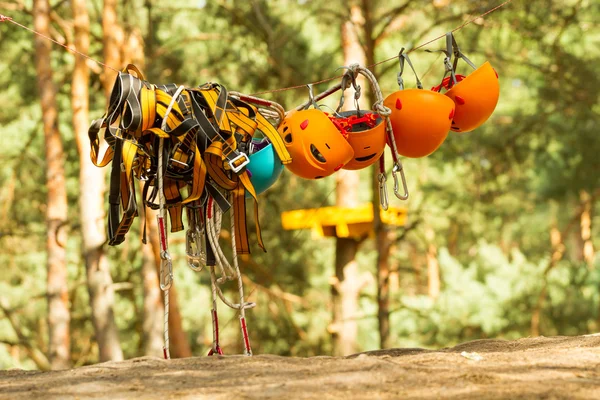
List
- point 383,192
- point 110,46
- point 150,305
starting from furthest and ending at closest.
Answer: point 150,305 → point 110,46 → point 383,192

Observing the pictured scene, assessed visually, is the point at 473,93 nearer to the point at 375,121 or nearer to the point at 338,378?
the point at 375,121

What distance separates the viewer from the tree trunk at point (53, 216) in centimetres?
1012

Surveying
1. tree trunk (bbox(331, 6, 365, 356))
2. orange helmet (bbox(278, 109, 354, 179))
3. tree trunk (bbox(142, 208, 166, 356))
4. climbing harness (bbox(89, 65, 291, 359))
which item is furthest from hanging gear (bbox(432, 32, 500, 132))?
tree trunk (bbox(142, 208, 166, 356))

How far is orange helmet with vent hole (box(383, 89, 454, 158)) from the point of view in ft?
14.7

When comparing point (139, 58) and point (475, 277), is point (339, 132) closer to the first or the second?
point (139, 58)

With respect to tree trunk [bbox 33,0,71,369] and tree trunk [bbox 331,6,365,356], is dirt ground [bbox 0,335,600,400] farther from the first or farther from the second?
tree trunk [bbox 331,6,365,356]

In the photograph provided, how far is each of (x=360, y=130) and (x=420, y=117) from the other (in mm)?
324

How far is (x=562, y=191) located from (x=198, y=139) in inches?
520

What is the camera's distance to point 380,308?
10.4 meters

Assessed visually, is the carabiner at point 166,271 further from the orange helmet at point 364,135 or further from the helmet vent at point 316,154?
the orange helmet at point 364,135

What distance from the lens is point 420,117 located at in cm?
450

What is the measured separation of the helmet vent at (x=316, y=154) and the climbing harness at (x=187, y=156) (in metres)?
0.14

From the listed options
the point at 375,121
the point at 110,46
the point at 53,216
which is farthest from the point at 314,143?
the point at 53,216

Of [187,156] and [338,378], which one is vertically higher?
[187,156]
